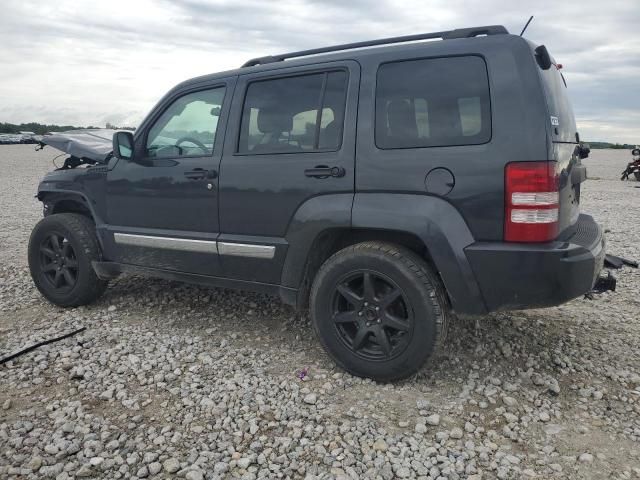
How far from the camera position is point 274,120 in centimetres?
372

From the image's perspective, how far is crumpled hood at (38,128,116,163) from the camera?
4.70 metres

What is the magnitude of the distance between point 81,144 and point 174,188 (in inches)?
54.7

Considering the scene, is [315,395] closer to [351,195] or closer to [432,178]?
[351,195]

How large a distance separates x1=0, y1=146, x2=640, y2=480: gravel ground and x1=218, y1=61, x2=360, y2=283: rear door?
2.57 ft

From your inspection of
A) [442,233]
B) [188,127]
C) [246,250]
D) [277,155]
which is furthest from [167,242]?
[442,233]

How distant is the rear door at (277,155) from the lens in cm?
338

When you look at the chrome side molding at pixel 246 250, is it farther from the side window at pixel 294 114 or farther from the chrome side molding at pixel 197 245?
the side window at pixel 294 114

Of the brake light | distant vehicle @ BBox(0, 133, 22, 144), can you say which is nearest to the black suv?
the brake light

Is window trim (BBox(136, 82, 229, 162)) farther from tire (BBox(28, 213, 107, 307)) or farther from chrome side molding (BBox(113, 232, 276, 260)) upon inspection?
tire (BBox(28, 213, 107, 307))

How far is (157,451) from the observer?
8.89ft

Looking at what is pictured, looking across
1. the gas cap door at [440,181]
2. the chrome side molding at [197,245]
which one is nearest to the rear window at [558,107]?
the gas cap door at [440,181]

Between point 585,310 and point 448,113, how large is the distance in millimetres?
2588

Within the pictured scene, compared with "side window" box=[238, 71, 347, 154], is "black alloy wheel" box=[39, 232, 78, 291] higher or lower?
lower

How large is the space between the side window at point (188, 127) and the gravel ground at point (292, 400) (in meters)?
1.43
